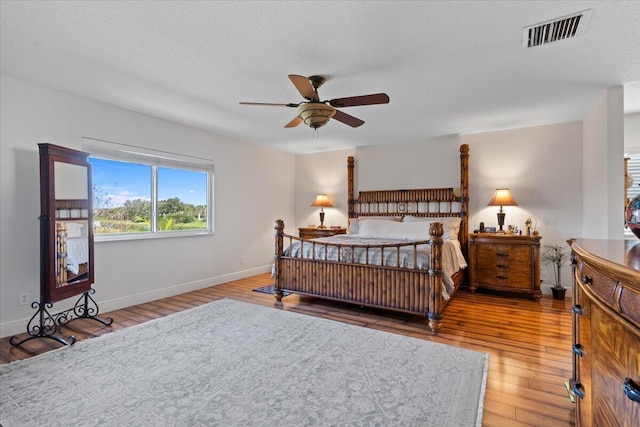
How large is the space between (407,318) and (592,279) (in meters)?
2.55

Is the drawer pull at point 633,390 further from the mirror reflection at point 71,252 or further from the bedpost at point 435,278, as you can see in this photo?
the mirror reflection at point 71,252

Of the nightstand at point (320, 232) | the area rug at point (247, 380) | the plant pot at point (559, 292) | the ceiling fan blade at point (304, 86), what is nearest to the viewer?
the area rug at point (247, 380)

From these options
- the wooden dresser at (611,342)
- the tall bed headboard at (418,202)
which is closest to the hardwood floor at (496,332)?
the wooden dresser at (611,342)

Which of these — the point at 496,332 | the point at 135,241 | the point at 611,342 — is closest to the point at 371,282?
the point at 496,332

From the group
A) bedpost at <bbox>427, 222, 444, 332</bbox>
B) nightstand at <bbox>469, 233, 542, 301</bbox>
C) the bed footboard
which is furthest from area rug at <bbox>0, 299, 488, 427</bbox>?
nightstand at <bbox>469, 233, 542, 301</bbox>

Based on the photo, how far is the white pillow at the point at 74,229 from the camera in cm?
318

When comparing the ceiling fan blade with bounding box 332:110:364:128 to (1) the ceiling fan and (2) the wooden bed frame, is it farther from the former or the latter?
(2) the wooden bed frame

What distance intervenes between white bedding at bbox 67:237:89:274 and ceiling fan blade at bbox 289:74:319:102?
278 cm

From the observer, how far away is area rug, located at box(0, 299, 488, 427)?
1.81 m

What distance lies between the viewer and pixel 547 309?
388 centimetres

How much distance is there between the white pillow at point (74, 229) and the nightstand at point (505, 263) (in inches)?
197

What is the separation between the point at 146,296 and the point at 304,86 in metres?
3.47

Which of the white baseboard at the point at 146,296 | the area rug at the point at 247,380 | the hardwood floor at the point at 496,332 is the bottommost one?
the hardwood floor at the point at 496,332

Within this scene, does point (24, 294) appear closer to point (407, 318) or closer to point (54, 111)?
point (54, 111)
